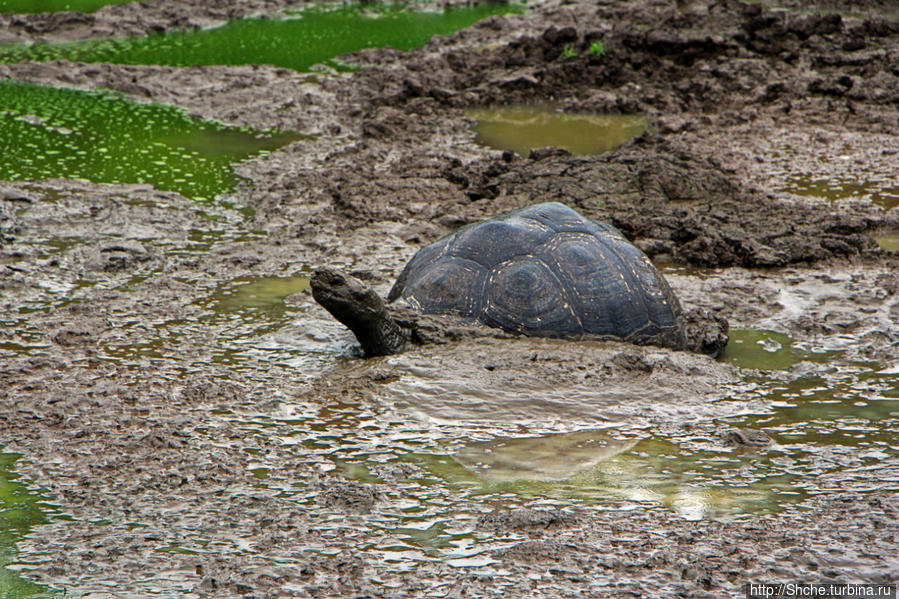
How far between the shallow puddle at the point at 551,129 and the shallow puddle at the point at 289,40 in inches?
144

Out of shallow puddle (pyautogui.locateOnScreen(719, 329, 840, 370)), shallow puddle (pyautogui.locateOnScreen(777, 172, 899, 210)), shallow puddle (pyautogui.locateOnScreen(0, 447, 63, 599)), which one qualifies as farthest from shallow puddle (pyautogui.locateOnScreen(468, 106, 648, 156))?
shallow puddle (pyautogui.locateOnScreen(0, 447, 63, 599))

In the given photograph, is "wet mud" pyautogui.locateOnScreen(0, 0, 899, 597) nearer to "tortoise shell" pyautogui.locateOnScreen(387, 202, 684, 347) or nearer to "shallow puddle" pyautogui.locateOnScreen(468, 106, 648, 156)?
"tortoise shell" pyautogui.locateOnScreen(387, 202, 684, 347)

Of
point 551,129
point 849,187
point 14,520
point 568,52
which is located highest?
point 568,52

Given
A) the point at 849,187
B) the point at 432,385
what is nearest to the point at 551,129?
the point at 849,187

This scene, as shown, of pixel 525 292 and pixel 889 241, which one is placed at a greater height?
pixel 525 292

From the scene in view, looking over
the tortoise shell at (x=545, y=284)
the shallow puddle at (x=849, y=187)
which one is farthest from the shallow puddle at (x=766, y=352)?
the shallow puddle at (x=849, y=187)

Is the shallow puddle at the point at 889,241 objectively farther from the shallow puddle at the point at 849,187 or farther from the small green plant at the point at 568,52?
the small green plant at the point at 568,52

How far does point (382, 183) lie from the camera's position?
356 inches

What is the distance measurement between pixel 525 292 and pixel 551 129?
6.10 m

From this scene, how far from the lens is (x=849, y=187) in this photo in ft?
29.5

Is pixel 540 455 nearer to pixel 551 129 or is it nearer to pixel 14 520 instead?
pixel 14 520

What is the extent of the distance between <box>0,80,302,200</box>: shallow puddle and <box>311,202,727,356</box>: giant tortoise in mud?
375 centimetres

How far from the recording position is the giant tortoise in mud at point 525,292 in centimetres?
552

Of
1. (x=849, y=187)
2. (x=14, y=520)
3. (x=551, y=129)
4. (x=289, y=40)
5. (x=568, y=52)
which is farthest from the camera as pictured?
(x=289, y=40)
